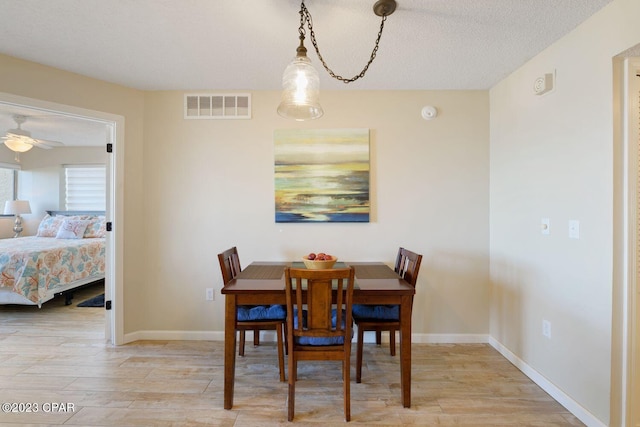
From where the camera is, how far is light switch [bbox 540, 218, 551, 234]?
1941mm

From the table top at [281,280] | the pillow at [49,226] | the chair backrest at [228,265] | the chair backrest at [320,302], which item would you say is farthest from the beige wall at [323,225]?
the pillow at [49,226]

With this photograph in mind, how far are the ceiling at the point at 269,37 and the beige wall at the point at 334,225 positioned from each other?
0.30m

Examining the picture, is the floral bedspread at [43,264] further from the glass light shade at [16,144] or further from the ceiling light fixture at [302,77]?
the ceiling light fixture at [302,77]

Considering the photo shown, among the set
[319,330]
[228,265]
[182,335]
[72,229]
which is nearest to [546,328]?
[319,330]

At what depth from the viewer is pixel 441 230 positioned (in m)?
2.65

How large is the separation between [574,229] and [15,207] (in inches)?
287

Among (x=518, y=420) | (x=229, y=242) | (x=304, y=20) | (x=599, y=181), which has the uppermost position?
(x=304, y=20)

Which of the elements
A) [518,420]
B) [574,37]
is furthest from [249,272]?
[574,37]

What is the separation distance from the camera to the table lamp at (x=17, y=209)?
4660 mm

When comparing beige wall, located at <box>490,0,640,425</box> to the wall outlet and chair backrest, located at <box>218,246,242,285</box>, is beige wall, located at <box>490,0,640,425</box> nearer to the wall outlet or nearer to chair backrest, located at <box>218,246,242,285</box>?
the wall outlet

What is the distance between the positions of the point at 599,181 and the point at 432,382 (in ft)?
5.46

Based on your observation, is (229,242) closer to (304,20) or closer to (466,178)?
(304,20)

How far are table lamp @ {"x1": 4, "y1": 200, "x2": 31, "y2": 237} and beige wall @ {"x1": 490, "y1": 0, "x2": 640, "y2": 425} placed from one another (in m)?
7.00

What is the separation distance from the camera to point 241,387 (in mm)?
1973
